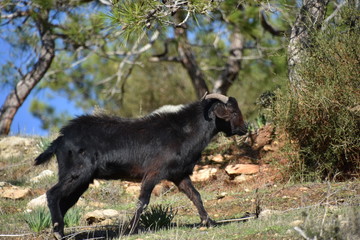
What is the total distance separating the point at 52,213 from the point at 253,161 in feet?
16.7

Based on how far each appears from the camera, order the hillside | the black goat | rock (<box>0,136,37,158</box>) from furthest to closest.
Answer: rock (<box>0,136,37,158</box>), the black goat, the hillside

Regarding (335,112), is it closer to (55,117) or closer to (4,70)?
(4,70)

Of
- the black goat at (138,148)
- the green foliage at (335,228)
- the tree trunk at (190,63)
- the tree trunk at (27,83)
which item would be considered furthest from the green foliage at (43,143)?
the green foliage at (335,228)

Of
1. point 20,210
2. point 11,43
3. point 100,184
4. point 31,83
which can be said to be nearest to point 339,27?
point 100,184

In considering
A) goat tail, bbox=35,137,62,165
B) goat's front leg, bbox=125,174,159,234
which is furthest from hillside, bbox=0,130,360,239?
goat tail, bbox=35,137,62,165

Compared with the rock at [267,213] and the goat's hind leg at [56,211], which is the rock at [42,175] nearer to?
the goat's hind leg at [56,211]

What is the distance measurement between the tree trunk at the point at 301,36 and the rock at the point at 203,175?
90.9 inches

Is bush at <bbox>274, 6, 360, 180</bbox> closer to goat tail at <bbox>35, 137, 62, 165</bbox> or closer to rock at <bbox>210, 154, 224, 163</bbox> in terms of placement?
rock at <bbox>210, 154, 224, 163</bbox>

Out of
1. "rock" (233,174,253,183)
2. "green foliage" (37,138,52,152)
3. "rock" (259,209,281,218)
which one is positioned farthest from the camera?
"green foliage" (37,138,52,152)

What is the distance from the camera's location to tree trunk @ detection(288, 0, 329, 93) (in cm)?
917

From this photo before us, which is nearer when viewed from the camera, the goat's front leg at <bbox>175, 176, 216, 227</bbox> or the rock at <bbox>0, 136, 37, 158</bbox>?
the goat's front leg at <bbox>175, 176, 216, 227</bbox>

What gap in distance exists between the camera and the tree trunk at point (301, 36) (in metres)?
9.17

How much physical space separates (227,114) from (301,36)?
9.85 ft

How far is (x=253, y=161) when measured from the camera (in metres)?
10.6
